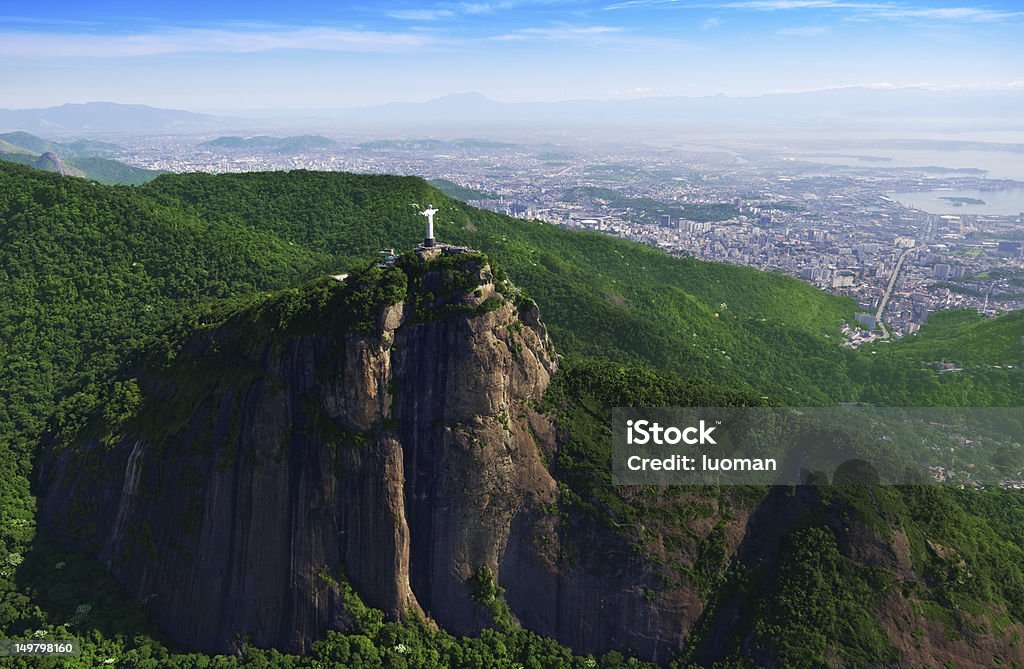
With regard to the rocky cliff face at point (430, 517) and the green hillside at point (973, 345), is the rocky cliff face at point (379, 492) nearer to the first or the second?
the rocky cliff face at point (430, 517)

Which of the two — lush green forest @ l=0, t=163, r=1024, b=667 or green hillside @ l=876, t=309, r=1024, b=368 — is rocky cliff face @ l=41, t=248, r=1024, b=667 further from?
green hillside @ l=876, t=309, r=1024, b=368

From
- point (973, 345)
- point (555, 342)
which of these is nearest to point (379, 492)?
point (555, 342)

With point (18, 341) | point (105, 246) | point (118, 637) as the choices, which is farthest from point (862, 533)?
point (105, 246)

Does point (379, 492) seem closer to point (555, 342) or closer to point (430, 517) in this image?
point (430, 517)

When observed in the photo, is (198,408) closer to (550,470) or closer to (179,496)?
(179,496)

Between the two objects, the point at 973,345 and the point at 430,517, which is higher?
the point at 430,517

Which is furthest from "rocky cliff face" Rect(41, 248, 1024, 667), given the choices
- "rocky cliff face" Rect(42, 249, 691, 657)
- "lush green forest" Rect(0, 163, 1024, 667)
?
"lush green forest" Rect(0, 163, 1024, 667)

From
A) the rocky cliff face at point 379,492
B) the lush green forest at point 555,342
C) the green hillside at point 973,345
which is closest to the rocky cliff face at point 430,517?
the rocky cliff face at point 379,492
